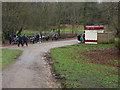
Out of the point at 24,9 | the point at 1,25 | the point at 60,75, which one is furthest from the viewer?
the point at 24,9

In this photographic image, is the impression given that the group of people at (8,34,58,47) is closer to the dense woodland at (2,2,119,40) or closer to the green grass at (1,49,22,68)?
the dense woodland at (2,2,119,40)

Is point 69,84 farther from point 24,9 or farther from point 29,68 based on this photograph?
point 24,9

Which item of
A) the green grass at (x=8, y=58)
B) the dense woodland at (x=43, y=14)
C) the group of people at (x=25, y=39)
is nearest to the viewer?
the green grass at (x=8, y=58)

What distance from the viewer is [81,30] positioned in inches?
1672

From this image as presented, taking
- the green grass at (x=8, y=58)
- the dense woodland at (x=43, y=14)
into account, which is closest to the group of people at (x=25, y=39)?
the dense woodland at (x=43, y=14)

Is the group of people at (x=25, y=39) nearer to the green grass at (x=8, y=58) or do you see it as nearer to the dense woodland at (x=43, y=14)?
the dense woodland at (x=43, y=14)

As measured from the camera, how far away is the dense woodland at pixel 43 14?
27.3 meters

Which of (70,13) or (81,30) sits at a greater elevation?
(70,13)

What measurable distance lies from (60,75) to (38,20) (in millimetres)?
25004

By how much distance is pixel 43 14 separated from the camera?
32406 millimetres

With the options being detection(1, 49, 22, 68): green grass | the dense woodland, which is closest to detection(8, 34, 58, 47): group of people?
the dense woodland

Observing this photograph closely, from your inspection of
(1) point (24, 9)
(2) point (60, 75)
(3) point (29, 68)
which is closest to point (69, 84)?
(2) point (60, 75)

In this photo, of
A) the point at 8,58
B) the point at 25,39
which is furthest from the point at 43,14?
the point at 8,58

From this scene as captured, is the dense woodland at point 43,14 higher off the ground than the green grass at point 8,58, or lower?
higher
